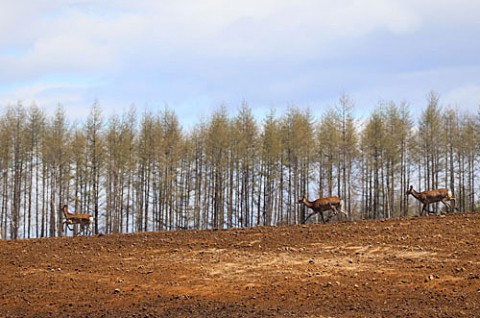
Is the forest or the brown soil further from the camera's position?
the forest

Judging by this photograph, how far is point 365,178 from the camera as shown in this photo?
54781 mm

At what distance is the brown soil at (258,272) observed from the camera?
1791 cm

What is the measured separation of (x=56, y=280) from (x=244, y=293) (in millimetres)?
6596

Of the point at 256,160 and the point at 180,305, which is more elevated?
the point at 256,160

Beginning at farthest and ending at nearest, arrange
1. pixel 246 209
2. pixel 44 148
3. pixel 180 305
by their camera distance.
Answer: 1. pixel 246 209
2. pixel 44 148
3. pixel 180 305

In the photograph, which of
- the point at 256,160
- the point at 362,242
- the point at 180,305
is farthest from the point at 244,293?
the point at 256,160

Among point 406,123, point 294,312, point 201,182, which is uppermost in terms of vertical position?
point 406,123

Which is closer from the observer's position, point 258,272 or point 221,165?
point 258,272

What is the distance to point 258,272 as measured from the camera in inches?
826

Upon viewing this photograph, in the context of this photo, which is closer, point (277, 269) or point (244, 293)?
point (244, 293)

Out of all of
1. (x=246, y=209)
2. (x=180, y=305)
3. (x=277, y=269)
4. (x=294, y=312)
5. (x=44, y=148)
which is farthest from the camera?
(x=246, y=209)

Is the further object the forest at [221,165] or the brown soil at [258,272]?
the forest at [221,165]

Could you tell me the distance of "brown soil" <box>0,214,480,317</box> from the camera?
58.7 ft

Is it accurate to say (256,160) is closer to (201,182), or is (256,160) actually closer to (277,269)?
(201,182)
